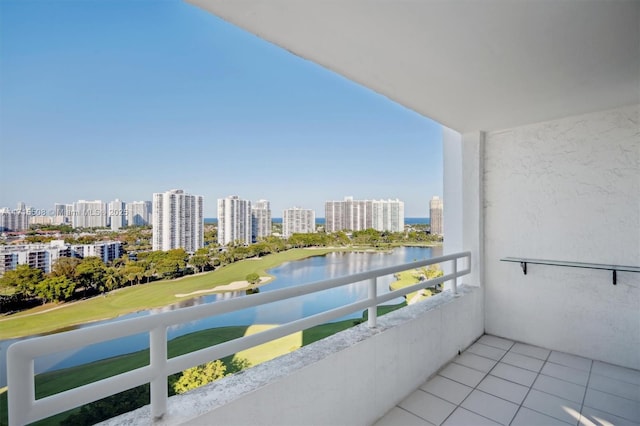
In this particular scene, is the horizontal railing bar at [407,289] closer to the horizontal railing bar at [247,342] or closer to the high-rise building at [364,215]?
the horizontal railing bar at [247,342]

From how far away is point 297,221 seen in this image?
4242 millimetres

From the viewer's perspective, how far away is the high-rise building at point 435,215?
412cm

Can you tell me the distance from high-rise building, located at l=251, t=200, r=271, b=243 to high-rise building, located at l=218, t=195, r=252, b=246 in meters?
0.08

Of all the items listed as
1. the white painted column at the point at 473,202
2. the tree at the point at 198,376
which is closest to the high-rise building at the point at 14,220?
the tree at the point at 198,376

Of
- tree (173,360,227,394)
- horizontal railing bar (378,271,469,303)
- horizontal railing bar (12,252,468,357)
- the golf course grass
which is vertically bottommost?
tree (173,360,227,394)

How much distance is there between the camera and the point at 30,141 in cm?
211

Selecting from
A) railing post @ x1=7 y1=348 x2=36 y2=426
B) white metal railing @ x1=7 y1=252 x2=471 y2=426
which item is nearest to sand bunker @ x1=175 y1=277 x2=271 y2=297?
white metal railing @ x1=7 y1=252 x2=471 y2=426

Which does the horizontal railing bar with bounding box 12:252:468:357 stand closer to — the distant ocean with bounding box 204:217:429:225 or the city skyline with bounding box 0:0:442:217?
the city skyline with bounding box 0:0:442:217

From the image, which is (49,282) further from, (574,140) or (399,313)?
(574,140)

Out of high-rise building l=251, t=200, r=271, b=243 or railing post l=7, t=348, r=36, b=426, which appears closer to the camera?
railing post l=7, t=348, r=36, b=426

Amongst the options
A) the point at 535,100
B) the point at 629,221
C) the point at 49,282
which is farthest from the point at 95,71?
the point at 629,221

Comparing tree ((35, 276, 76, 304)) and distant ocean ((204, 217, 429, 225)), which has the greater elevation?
distant ocean ((204, 217, 429, 225))

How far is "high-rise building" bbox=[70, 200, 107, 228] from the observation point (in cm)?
209

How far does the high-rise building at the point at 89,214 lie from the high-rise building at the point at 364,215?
2.57 m
